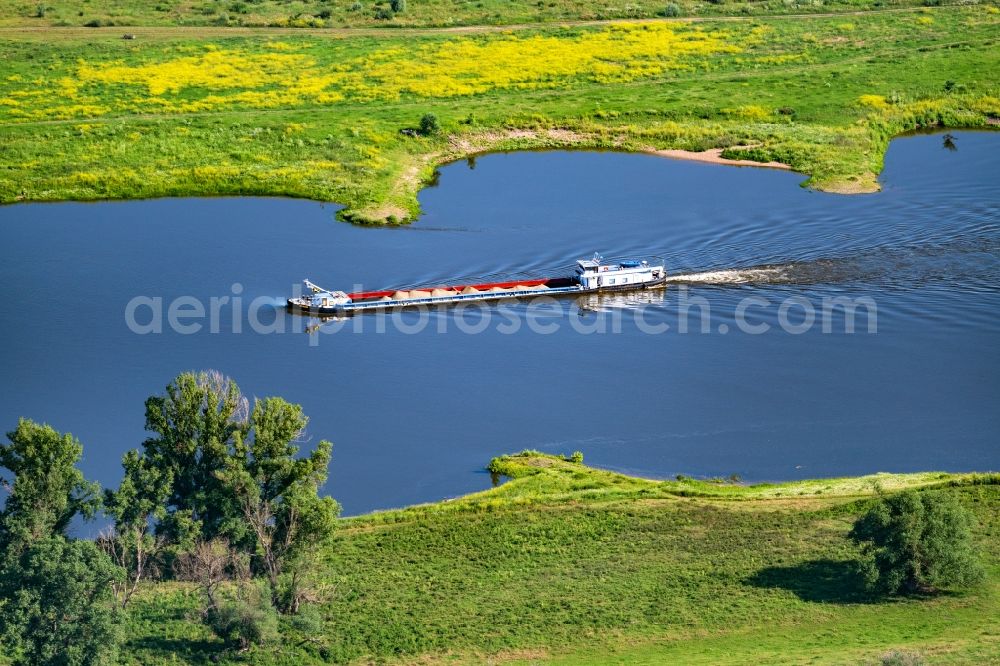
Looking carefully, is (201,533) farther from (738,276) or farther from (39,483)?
(738,276)

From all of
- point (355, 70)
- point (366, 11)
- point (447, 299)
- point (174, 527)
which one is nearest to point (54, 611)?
point (174, 527)

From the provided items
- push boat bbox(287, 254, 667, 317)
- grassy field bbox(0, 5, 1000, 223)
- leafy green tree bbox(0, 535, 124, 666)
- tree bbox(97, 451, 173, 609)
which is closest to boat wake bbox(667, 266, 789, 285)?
push boat bbox(287, 254, 667, 317)

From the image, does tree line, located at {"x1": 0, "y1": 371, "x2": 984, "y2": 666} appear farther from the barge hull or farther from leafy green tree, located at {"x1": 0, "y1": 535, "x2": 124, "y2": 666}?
the barge hull

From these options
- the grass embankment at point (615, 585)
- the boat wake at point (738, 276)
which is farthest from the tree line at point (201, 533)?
the boat wake at point (738, 276)

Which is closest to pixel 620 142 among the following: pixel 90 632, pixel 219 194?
pixel 219 194

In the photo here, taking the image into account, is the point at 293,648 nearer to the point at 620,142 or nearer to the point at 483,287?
the point at 483,287

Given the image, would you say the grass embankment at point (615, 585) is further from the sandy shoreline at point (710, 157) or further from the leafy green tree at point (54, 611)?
the sandy shoreline at point (710, 157)
